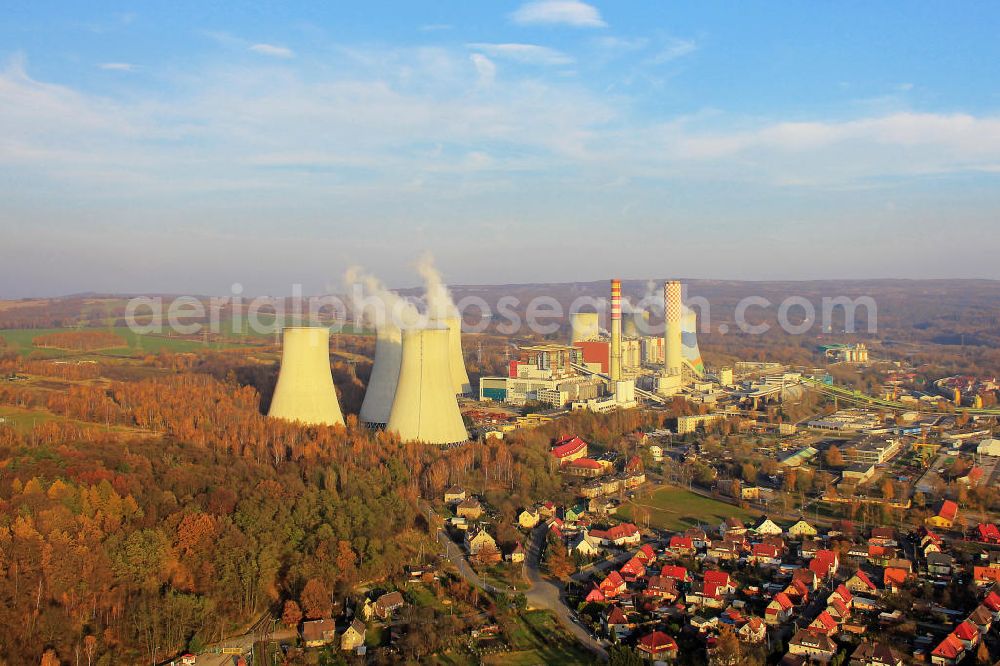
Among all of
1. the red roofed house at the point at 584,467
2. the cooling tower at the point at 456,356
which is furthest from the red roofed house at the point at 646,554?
the cooling tower at the point at 456,356

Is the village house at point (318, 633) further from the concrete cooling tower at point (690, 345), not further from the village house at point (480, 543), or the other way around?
the concrete cooling tower at point (690, 345)

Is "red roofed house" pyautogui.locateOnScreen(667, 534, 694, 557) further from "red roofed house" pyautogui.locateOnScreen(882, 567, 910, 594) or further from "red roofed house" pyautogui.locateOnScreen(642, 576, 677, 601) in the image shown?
"red roofed house" pyautogui.locateOnScreen(882, 567, 910, 594)

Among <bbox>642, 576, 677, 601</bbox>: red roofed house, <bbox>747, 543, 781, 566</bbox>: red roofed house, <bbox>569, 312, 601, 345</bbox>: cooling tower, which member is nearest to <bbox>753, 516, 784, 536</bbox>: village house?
<bbox>747, 543, 781, 566</bbox>: red roofed house

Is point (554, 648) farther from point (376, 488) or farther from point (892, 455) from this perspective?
point (892, 455)

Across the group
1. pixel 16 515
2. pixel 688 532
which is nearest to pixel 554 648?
pixel 688 532

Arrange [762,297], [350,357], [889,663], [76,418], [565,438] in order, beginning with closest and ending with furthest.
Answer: [889,663] < [76,418] < [565,438] < [350,357] < [762,297]

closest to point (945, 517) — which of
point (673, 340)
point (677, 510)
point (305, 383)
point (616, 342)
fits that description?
point (677, 510)

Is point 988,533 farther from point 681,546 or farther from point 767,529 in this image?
point 681,546

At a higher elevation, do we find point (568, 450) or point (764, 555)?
point (568, 450)
